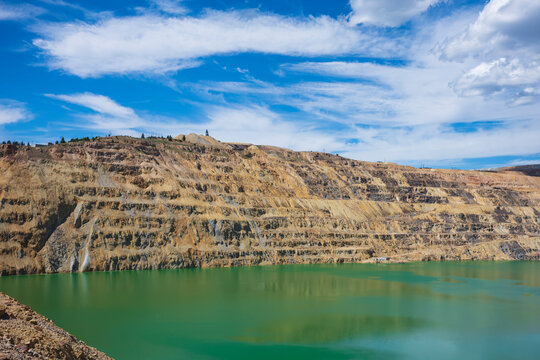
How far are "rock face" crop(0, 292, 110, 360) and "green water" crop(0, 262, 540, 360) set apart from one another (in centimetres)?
749

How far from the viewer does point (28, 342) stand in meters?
15.5

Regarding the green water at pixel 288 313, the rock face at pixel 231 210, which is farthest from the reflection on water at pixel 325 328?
the rock face at pixel 231 210

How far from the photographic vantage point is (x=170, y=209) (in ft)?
238

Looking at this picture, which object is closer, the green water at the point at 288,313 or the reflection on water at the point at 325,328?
the green water at the point at 288,313

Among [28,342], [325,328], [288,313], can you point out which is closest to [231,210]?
[288,313]

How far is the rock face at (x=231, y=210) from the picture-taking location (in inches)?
2469

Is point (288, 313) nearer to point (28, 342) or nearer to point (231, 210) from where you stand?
point (28, 342)

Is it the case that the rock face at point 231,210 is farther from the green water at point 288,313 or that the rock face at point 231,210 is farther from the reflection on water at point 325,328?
the reflection on water at point 325,328

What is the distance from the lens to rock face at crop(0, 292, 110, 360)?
14.8 metres

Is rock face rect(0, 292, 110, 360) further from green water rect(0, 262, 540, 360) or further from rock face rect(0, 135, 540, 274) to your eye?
rock face rect(0, 135, 540, 274)

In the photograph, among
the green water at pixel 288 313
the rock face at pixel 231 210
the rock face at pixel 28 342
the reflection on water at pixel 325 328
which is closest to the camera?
the rock face at pixel 28 342

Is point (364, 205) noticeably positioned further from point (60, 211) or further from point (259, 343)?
point (259, 343)

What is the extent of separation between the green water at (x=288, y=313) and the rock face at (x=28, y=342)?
7.49 meters

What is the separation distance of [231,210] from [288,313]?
41.1m
